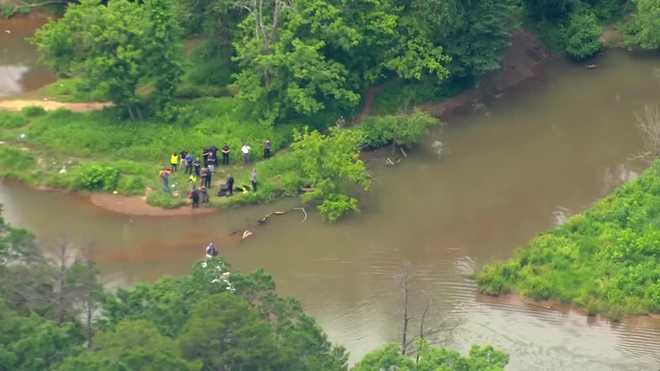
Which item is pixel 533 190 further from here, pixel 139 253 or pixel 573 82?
pixel 139 253

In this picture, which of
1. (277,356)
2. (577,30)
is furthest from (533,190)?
(277,356)

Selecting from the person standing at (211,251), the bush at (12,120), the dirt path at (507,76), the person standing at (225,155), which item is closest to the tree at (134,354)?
the person standing at (211,251)

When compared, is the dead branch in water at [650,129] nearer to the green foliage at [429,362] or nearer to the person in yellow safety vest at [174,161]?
the person in yellow safety vest at [174,161]

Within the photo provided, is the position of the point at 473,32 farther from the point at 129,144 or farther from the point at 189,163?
the point at 129,144

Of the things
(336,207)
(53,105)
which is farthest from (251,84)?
(53,105)

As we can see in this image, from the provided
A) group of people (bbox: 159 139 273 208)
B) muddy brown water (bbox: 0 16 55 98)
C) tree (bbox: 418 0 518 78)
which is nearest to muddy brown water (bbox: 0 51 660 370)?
group of people (bbox: 159 139 273 208)

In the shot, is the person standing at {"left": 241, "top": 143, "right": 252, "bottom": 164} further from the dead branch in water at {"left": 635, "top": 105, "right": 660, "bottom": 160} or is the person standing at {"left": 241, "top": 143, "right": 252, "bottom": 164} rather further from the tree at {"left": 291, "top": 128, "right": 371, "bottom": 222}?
the dead branch in water at {"left": 635, "top": 105, "right": 660, "bottom": 160}

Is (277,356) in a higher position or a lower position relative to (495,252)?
higher
